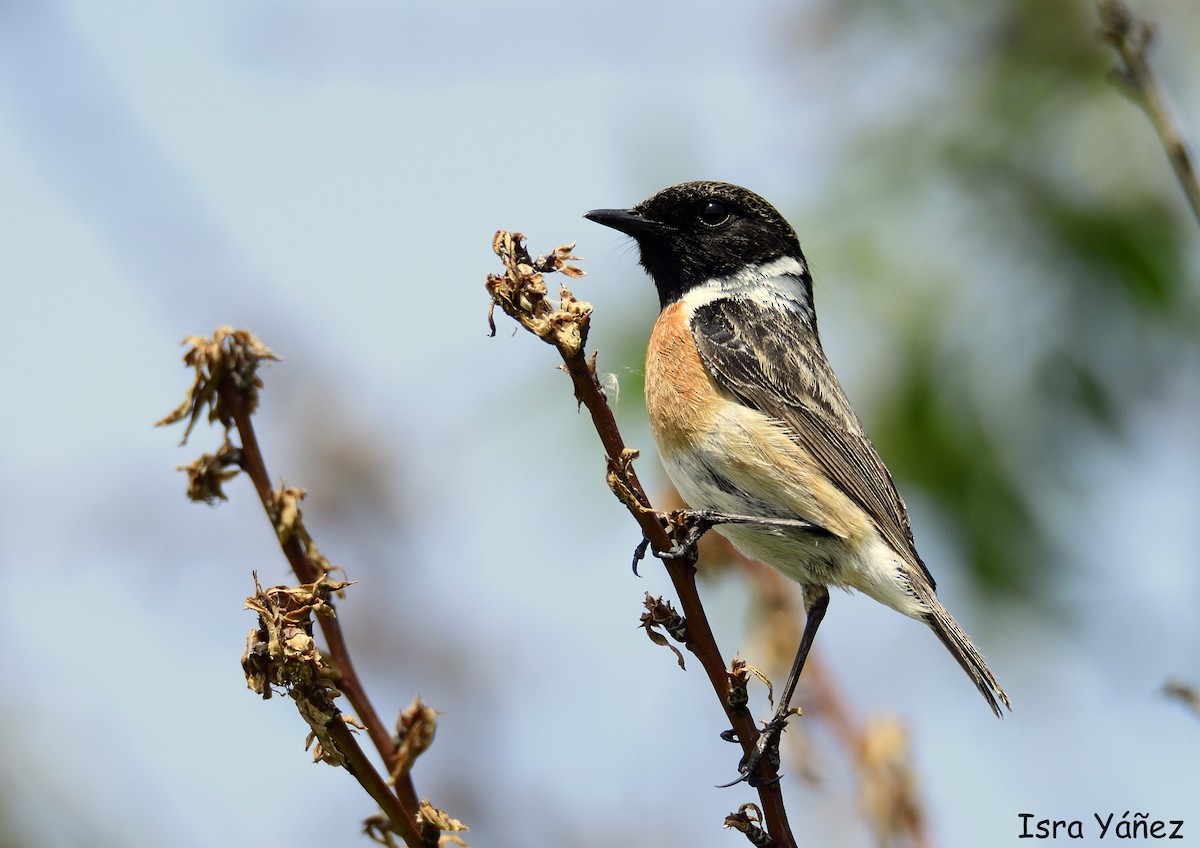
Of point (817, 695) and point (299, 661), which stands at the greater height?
Answer: point (817, 695)

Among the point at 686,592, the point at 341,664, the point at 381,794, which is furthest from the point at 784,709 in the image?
the point at 381,794

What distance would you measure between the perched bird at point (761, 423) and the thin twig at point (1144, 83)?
5.72 feet

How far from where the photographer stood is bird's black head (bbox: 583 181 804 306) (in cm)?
517

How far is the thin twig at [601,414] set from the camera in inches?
112

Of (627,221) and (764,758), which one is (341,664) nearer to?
(764,758)

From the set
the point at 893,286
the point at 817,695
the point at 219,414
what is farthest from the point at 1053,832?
the point at 219,414

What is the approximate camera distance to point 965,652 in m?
4.27

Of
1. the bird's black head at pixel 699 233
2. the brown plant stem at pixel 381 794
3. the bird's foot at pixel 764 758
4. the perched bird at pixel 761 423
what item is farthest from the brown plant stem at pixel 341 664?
the bird's black head at pixel 699 233

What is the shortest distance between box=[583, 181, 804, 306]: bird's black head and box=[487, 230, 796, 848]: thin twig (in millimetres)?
2202

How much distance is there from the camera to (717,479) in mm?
4332

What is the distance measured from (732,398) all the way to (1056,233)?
1517 mm

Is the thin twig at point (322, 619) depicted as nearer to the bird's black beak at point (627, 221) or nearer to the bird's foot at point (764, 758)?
the bird's foot at point (764, 758)

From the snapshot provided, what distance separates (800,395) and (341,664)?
2772 millimetres

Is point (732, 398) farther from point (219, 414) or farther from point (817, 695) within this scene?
point (219, 414)
